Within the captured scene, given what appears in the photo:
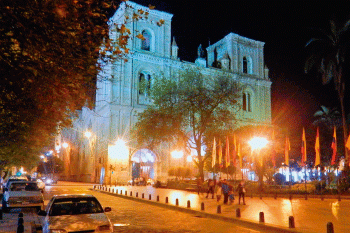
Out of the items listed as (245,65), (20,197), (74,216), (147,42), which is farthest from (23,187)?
(245,65)

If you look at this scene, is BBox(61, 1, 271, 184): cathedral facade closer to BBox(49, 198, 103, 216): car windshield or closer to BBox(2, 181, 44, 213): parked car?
BBox(2, 181, 44, 213): parked car

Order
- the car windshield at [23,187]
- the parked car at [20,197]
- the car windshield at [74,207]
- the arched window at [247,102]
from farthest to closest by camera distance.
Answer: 1. the arched window at [247,102]
2. the car windshield at [23,187]
3. the parked car at [20,197]
4. the car windshield at [74,207]

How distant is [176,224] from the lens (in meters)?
12.4

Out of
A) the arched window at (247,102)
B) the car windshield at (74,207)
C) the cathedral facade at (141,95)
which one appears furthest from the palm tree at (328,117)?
the car windshield at (74,207)

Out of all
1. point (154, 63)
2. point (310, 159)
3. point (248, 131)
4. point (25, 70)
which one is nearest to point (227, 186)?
point (25, 70)

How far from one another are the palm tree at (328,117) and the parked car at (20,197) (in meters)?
40.1

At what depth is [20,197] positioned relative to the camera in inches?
624

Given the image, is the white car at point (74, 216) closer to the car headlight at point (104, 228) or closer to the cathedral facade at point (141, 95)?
the car headlight at point (104, 228)

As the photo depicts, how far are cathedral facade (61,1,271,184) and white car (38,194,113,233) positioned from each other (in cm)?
2886

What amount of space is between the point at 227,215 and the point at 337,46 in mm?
22379

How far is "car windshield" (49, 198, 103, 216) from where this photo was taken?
27.1 ft

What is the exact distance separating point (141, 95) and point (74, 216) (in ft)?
137

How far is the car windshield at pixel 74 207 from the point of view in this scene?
8.25 meters

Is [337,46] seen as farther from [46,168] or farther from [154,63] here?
[46,168]
